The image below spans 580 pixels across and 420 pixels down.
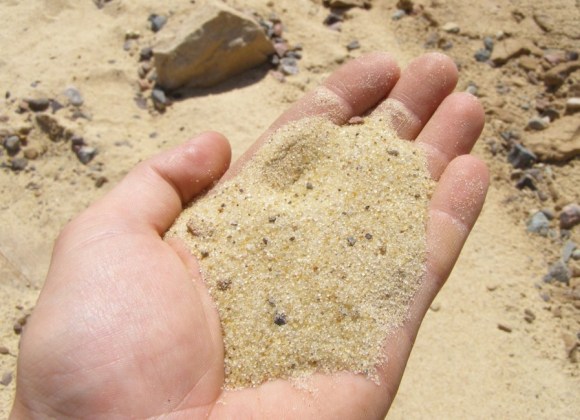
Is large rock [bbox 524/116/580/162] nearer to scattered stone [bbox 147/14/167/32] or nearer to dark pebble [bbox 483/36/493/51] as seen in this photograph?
dark pebble [bbox 483/36/493/51]

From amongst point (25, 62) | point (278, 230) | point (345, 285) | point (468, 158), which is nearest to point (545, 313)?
point (468, 158)

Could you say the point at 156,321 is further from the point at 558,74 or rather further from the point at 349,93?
the point at 558,74

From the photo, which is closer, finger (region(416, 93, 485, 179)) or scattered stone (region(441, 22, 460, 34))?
finger (region(416, 93, 485, 179))

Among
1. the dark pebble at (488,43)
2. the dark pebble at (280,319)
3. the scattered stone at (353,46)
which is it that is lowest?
the dark pebble at (488,43)

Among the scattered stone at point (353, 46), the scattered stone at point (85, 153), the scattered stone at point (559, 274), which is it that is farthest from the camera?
the scattered stone at point (353, 46)

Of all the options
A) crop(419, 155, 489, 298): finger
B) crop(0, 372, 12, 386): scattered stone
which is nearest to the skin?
crop(419, 155, 489, 298): finger

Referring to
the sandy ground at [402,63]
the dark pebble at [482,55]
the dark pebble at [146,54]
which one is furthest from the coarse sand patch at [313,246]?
Result: the dark pebble at [146,54]

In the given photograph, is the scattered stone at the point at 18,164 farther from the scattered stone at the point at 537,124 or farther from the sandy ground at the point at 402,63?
the scattered stone at the point at 537,124
